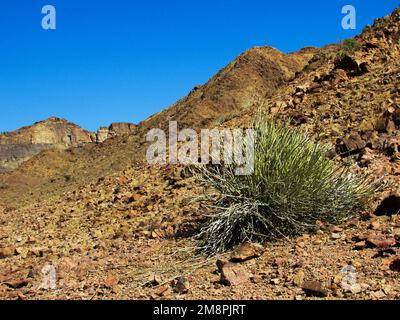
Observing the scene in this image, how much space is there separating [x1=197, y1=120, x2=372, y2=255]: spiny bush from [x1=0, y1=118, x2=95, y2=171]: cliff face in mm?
37680

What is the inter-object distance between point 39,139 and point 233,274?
42399 mm

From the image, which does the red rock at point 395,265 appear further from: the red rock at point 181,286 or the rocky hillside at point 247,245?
the red rock at point 181,286

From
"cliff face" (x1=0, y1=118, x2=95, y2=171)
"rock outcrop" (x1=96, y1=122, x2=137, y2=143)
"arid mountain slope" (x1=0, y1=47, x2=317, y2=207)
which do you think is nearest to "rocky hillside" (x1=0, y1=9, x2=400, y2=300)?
"arid mountain slope" (x1=0, y1=47, x2=317, y2=207)

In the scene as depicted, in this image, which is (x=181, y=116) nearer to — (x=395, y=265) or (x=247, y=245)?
(x=247, y=245)

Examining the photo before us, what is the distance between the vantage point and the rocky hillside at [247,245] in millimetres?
4504

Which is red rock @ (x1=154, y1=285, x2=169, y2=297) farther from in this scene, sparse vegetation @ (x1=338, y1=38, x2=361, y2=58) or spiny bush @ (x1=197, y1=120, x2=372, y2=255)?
sparse vegetation @ (x1=338, y1=38, x2=361, y2=58)

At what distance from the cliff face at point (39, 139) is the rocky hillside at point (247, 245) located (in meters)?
31.0

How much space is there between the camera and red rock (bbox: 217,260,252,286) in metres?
4.53

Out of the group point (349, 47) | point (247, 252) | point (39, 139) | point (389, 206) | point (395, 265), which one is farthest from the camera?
point (39, 139)

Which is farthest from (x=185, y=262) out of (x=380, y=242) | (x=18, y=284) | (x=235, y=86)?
(x=235, y=86)

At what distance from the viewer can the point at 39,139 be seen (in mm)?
44719

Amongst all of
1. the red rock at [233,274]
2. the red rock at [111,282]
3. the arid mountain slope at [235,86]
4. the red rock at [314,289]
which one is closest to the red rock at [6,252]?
the red rock at [111,282]
